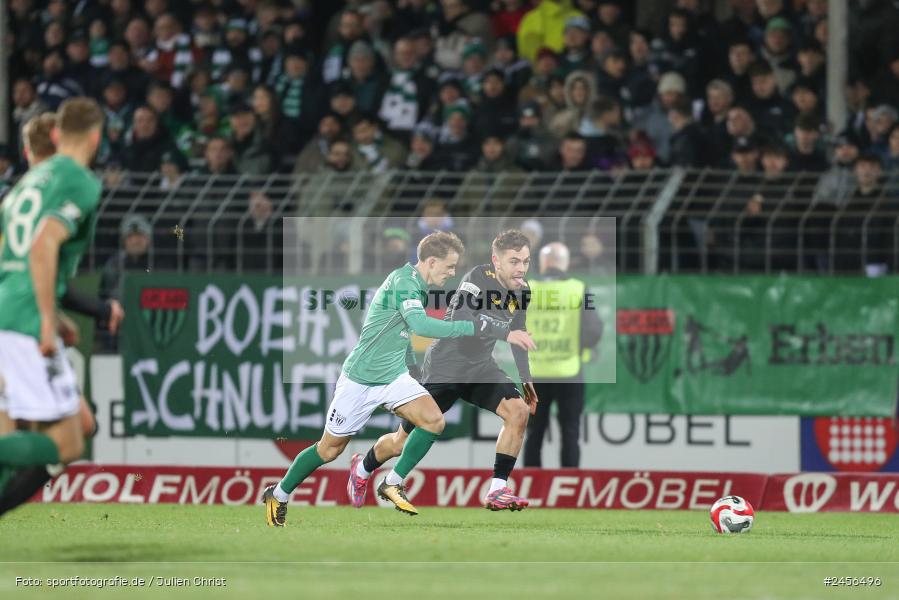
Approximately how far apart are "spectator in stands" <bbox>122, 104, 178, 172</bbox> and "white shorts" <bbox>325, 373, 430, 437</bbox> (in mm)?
7404

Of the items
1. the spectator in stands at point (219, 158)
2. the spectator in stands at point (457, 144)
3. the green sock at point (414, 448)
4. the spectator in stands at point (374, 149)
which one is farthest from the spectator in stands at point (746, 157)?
the green sock at point (414, 448)

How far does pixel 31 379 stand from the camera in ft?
27.8

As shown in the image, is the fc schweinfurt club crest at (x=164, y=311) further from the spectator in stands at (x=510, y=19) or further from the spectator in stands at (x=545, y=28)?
the spectator in stands at (x=510, y=19)

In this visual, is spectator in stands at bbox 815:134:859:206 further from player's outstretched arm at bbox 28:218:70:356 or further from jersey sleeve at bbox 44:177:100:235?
player's outstretched arm at bbox 28:218:70:356

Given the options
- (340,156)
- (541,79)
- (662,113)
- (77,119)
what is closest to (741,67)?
(662,113)

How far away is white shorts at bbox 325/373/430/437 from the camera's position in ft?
37.9

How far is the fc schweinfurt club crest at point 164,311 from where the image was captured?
15.7 meters

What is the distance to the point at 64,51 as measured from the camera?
2166 centimetres

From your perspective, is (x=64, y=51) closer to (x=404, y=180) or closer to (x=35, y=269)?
(x=404, y=180)

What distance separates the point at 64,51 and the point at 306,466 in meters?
11.5

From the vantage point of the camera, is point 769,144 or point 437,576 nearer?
point 437,576

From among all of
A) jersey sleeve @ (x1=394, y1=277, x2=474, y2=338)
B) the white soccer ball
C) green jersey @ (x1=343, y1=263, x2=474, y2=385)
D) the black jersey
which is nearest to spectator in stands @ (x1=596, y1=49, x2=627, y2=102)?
the black jersey

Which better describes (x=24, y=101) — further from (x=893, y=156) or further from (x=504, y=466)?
(x=504, y=466)

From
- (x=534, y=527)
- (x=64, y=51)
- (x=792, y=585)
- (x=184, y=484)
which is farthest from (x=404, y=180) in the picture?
(x=792, y=585)
